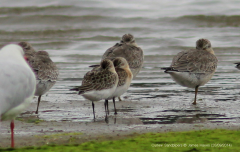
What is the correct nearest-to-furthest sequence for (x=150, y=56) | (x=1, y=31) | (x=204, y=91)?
(x=204, y=91), (x=150, y=56), (x=1, y=31)

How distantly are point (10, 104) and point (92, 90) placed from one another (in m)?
2.57

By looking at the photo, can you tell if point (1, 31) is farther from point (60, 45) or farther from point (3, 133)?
point (3, 133)

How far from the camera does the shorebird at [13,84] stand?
580 centimetres

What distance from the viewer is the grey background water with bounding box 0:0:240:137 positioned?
898cm

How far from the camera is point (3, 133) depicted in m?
7.14

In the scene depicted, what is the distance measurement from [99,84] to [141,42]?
11.9 metres

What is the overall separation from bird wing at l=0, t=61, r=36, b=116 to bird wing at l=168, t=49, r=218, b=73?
15.3 feet

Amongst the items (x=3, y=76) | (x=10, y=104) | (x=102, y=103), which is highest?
(x=3, y=76)

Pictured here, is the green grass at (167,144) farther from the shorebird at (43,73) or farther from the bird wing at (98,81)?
the shorebird at (43,73)

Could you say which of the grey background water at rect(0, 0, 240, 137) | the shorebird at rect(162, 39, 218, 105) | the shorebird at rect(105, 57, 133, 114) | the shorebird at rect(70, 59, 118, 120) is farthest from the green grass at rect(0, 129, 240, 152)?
the shorebird at rect(162, 39, 218, 105)

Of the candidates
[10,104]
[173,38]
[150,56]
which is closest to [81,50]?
[150,56]

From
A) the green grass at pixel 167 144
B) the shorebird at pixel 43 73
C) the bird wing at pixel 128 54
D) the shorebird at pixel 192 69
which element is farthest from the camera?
the bird wing at pixel 128 54

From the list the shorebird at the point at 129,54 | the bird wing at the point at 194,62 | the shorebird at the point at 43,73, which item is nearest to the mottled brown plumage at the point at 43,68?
the shorebird at the point at 43,73

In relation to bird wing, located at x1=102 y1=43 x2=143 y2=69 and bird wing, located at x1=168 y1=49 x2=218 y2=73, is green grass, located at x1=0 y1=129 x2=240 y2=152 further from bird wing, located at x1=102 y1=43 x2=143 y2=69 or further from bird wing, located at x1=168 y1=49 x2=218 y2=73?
bird wing, located at x1=102 y1=43 x2=143 y2=69
